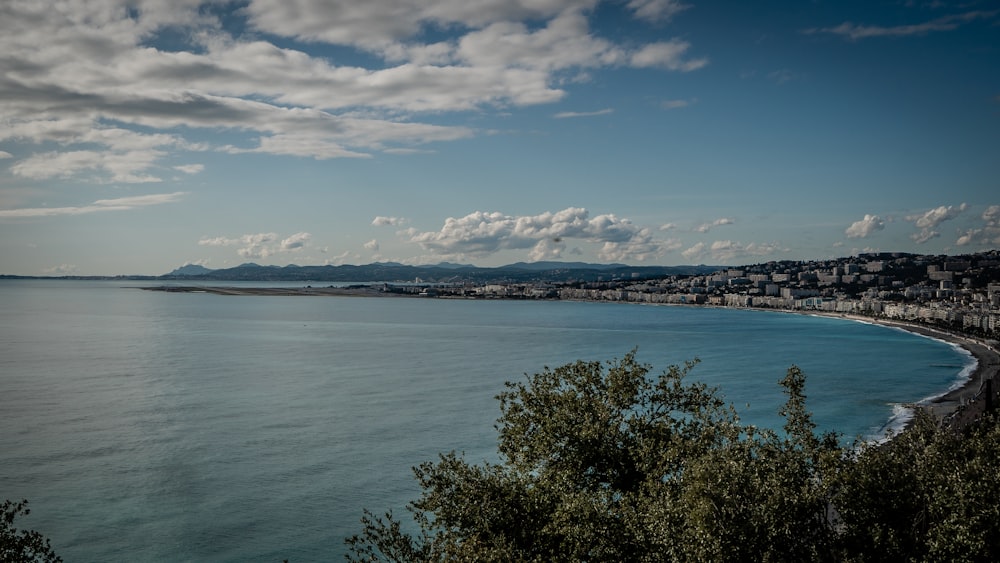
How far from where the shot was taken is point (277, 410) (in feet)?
174

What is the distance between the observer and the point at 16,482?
113 ft

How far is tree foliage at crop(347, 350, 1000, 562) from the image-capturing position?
13555 mm

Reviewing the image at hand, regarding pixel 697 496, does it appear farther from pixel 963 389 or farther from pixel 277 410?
pixel 963 389

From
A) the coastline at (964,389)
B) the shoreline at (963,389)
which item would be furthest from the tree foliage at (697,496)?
the shoreline at (963,389)

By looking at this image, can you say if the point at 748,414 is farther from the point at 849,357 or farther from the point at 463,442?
the point at 849,357

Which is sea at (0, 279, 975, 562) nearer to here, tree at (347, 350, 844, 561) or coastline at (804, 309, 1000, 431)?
coastline at (804, 309, 1000, 431)

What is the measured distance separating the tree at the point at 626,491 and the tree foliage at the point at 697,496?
4 cm

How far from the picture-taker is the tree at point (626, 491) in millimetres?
13688

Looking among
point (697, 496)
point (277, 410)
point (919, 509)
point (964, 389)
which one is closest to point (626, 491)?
point (697, 496)

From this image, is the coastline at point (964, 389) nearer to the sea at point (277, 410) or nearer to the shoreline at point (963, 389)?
the shoreline at point (963, 389)

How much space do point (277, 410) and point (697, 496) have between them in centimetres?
4428

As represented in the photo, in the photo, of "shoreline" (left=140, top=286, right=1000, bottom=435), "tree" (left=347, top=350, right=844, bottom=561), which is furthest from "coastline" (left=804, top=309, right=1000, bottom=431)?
"tree" (left=347, top=350, right=844, bottom=561)

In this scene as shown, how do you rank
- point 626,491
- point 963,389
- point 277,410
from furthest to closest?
point 963,389
point 277,410
point 626,491

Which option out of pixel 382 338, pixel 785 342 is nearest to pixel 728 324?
pixel 785 342
